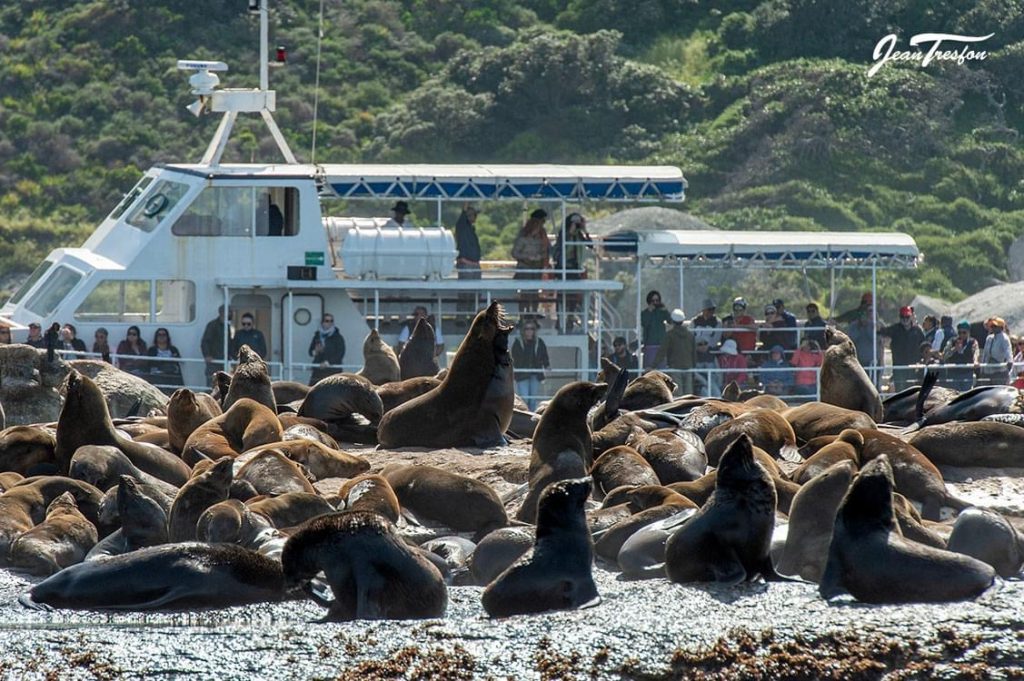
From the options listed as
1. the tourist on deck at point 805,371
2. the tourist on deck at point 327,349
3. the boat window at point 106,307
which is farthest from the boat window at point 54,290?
the tourist on deck at point 805,371

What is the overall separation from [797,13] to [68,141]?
20569 millimetres

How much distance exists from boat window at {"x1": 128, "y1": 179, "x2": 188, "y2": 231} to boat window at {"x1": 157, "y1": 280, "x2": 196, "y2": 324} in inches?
28.6

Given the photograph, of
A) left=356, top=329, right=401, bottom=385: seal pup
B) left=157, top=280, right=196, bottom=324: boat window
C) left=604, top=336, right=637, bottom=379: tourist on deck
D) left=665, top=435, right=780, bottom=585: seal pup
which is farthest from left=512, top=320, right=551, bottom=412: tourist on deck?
left=665, top=435, right=780, bottom=585: seal pup

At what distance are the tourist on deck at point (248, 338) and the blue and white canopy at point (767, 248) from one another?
441 cm

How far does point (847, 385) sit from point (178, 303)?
9856 millimetres

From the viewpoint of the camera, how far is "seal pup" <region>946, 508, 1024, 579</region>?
7895mm

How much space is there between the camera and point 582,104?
44.6 metres

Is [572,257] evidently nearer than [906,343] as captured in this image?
No

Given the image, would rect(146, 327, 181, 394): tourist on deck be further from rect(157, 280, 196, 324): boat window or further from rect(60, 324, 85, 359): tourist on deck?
rect(60, 324, 85, 359): tourist on deck

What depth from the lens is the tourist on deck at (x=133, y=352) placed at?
59.5 feet

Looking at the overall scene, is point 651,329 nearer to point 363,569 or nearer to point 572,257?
point 572,257

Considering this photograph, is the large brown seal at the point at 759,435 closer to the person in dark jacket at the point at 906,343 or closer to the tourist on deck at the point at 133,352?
the tourist on deck at the point at 133,352

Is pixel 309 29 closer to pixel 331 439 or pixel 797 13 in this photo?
pixel 797 13

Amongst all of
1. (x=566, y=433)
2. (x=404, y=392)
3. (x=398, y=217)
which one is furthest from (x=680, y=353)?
(x=566, y=433)
